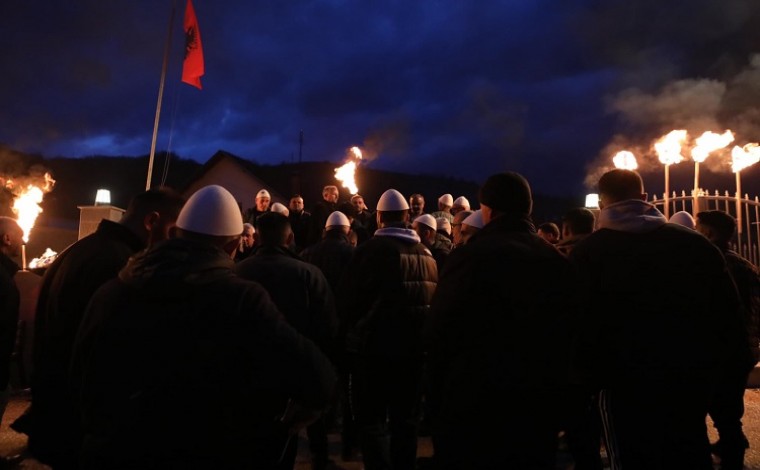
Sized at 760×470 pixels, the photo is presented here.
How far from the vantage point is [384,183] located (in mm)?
33938

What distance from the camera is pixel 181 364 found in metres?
1.84

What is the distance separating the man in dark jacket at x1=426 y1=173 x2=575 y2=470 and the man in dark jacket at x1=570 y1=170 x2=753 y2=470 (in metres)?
0.51

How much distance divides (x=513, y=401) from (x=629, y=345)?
92 cm

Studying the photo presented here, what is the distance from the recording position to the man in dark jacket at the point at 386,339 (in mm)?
4176

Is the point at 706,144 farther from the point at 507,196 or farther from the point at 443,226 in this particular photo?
the point at 507,196

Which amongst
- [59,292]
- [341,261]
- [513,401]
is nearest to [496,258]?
[513,401]

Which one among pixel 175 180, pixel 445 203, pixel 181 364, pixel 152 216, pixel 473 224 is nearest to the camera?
pixel 181 364

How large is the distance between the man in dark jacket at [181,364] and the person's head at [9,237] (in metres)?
3.98

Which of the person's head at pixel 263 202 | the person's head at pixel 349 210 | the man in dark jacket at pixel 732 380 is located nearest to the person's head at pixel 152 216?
the man in dark jacket at pixel 732 380

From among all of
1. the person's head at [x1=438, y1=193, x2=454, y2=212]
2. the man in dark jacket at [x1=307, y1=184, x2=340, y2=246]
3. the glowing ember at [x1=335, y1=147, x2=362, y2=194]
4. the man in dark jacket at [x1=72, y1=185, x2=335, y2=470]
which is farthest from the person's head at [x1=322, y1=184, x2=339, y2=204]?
the man in dark jacket at [x1=72, y1=185, x2=335, y2=470]

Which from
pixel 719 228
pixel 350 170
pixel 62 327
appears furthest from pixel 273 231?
pixel 350 170

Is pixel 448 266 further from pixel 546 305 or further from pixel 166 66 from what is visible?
pixel 166 66

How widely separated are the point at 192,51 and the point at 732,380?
11728 mm

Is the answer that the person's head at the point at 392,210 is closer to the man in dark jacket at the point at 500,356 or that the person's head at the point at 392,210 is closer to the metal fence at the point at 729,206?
the man in dark jacket at the point at 500,356
